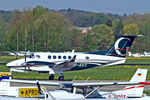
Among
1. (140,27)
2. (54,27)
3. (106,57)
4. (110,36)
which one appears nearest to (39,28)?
(54,27)

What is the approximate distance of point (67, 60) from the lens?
40.1 meters

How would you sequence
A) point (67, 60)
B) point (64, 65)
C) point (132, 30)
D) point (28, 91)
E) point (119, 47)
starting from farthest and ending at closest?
point (132, 30) → point (119, 47) → point (67, 60) → point (64, 65) → point (28, 91)

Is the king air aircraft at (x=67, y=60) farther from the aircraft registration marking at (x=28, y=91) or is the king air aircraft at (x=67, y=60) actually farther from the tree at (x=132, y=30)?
the tree at (x=132, y=30)

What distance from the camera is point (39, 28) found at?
4232 inches

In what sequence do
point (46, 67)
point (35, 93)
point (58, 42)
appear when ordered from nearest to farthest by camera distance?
point (35, 93) < point (46, 67) < point (58, 42)

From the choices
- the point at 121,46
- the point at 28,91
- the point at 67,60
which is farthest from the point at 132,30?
the point at 28,91

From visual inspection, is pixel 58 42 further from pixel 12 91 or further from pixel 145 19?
pixel 12 91

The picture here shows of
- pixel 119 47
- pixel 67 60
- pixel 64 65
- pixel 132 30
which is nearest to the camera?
pixel 64 65

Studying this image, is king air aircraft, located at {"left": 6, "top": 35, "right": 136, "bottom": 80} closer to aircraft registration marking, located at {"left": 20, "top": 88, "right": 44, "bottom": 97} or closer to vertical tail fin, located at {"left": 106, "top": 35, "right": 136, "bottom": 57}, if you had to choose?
vertical tail fin, located at {"left": 106, "top": 35, "right": 136, "bottom": 57}

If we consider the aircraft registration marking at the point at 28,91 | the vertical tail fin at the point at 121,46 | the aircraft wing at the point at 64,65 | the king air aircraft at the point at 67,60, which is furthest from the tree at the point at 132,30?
the aircraft registration marking at the point at 28,91

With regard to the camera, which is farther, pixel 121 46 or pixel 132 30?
pixel 132 30

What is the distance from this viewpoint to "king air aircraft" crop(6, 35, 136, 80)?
3931cm

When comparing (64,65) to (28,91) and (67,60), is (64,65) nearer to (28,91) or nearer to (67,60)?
(67,60)

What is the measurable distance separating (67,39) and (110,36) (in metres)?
24.8
